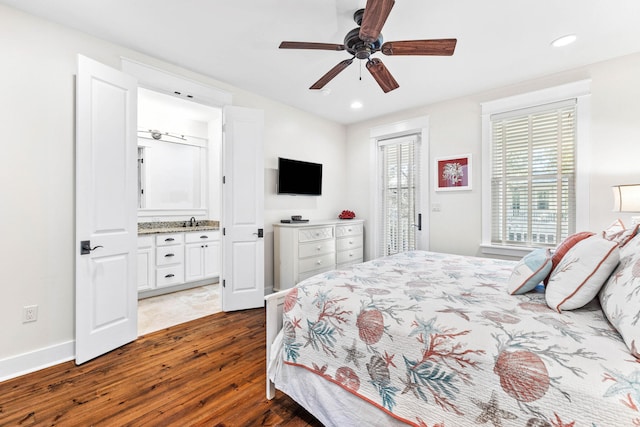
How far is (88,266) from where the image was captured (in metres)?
2.32

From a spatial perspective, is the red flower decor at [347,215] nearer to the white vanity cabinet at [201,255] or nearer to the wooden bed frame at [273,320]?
the white vanity cabinet at [201,255]

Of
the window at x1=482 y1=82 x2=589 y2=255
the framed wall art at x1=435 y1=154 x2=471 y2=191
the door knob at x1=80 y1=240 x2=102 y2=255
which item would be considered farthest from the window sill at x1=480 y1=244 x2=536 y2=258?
the door knob at x1=80 y1=240 x2=102 y2=255

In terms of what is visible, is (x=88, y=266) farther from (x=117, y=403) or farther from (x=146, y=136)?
(x=146, y=136)

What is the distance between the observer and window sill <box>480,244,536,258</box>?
10.8 ft

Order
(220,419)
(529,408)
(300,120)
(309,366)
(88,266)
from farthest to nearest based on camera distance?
1. (300,120)
2. (88,266)
3. (220,419)
4. (309,366)
5. (529,408)

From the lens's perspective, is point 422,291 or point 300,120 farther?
point 300,120

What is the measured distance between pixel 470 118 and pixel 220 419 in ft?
13.5

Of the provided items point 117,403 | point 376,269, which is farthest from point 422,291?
point 117,403

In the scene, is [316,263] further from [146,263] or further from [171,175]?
[171,175]

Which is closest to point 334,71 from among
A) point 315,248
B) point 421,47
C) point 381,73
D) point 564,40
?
point 381,73

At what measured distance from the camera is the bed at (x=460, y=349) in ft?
2.89

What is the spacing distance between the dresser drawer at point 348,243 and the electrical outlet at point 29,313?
3.25 metres

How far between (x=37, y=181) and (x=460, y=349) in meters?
3.11

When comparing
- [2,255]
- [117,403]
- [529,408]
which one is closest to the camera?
[529,408]
